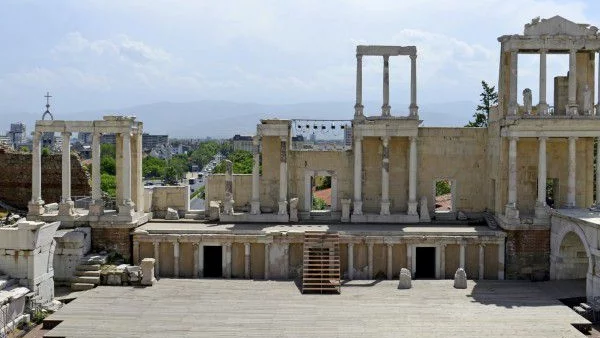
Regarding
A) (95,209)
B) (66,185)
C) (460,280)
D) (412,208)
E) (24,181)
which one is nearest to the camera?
(460,280)

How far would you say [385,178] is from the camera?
3081 cm

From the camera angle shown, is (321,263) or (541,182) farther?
(541,182)

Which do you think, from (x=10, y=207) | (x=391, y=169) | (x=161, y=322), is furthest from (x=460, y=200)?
(x=10, y=207)

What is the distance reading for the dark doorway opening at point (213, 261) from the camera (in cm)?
2920

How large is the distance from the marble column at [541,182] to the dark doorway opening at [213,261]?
43.8ft

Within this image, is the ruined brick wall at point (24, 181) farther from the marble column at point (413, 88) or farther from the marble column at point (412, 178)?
the marble column at point (413, 88)

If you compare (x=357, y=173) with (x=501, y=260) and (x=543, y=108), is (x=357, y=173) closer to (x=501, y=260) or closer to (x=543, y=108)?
(x=501, y=260)

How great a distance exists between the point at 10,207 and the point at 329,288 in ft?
68.4

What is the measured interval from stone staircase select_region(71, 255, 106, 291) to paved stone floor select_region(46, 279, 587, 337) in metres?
1.56

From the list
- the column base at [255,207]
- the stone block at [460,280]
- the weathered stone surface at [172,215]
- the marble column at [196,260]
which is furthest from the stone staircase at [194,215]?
the stone block at [460,280]

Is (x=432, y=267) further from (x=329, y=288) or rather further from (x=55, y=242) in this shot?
(x=55, y=242)

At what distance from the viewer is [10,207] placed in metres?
37.4

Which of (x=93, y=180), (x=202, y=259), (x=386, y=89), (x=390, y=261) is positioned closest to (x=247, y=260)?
(x=202, y=259)

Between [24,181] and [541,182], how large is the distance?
26.7 meters
